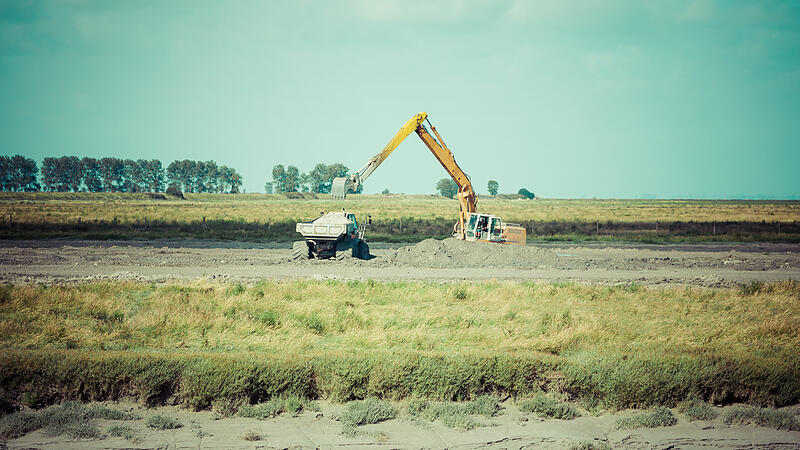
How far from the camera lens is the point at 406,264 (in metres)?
29.2

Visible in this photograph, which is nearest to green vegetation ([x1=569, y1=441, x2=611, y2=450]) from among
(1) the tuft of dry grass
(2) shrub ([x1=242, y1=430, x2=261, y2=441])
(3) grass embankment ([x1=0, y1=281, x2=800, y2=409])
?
(3) grass embankment ([x1=0, y1=281, x2=800, y2=409])

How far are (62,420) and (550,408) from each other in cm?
685

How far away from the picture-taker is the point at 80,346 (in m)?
11.5

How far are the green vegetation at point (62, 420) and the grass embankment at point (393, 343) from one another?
1.47 feet

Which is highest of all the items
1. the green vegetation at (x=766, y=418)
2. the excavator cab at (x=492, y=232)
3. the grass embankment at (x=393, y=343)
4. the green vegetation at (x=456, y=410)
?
the excavator cab at (x=492, y=232)

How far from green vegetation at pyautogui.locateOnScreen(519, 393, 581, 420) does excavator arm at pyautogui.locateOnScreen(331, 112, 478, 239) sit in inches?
677

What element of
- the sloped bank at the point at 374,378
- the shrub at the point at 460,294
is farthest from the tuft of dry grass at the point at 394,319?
the sloped bank at the point at 374,378

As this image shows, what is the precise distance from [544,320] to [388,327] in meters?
3.84

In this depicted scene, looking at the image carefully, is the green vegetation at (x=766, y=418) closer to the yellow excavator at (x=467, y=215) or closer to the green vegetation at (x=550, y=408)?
the green vegetation at (x=550, y=408)

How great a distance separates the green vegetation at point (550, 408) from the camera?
893 centimetres

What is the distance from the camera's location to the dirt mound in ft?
96.6

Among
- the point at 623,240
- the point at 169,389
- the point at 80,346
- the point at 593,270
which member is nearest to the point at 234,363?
the point at 169,389

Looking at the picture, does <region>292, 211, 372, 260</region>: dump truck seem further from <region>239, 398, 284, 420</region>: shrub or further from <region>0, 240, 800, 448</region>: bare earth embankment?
<region>239, 398, 284, 420</region>: shrub

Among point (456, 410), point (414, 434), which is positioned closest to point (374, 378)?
point (456, 410)
